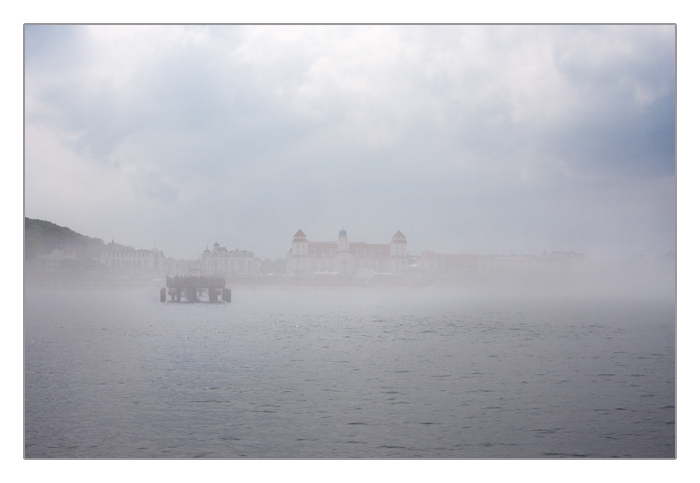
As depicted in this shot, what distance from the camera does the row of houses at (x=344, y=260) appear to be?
2111 centimetres

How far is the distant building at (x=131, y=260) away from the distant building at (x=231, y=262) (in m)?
2.51

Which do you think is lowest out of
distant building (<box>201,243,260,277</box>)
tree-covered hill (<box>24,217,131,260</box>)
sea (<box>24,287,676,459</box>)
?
sea (<box>24,287,676,459</box>)

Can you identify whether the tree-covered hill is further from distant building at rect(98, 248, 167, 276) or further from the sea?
the sea

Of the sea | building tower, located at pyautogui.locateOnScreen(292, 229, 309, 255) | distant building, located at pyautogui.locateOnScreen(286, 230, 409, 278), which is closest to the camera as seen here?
the sea

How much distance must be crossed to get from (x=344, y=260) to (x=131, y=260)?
9.39 meters

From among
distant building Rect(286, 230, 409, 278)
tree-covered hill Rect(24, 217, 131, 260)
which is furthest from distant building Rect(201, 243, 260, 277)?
tree-covered hill Rect(24, 217, 131, 260)

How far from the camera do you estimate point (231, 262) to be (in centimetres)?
3594

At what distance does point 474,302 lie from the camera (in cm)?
4662

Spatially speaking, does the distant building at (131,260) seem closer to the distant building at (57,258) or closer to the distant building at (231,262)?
the distant building at (57,258)

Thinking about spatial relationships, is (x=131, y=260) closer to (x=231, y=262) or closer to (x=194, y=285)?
(x=231, y=262)

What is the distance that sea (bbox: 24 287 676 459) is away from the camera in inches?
349

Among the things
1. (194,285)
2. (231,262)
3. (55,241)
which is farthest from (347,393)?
(194,285)
